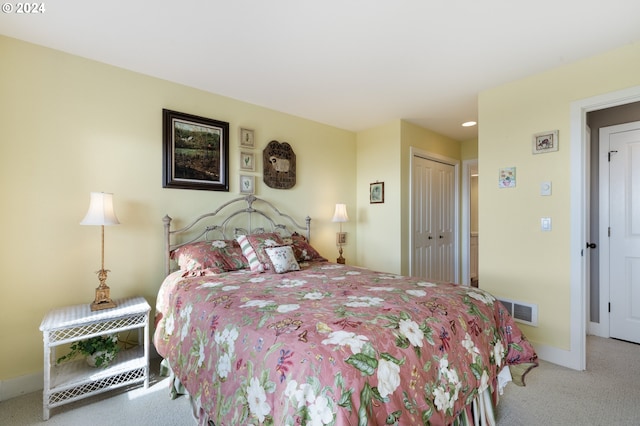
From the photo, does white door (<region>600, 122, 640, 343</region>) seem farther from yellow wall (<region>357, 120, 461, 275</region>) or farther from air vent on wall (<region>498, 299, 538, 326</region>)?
yellow wall (<region>357, 120, 461, 275</region>)

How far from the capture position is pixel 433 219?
434 cm

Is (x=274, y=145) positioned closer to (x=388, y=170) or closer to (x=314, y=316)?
(x=388, y=170)

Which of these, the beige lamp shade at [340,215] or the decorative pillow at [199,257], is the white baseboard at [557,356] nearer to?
the beige lamp shade at [340,215]

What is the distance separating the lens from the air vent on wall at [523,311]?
2.63 metres

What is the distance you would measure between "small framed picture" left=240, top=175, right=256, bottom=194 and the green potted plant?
1692mm

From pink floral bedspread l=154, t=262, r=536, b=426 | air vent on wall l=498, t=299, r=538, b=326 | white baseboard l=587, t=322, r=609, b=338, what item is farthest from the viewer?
white baseboard l=587, t=322, r=609, b=338

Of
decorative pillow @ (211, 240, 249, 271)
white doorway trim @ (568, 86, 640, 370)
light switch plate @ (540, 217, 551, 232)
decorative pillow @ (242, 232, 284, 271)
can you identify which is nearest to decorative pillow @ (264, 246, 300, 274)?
decorative pillow @ (242, 232, 284, 271)

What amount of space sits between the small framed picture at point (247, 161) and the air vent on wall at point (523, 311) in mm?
2808

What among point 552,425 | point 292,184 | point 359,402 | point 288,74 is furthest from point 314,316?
point 292,184

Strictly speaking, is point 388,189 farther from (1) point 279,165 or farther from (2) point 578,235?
(2) point 578,235

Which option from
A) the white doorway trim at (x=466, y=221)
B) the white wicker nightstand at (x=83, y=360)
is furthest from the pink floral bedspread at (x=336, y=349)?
the white doorway trim at (x=466, y=221)

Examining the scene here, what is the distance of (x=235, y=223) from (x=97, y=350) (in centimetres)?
150

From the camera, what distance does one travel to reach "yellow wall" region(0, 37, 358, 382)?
2.06m

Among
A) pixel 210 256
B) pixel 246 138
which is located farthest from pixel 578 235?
pixel 246 138
